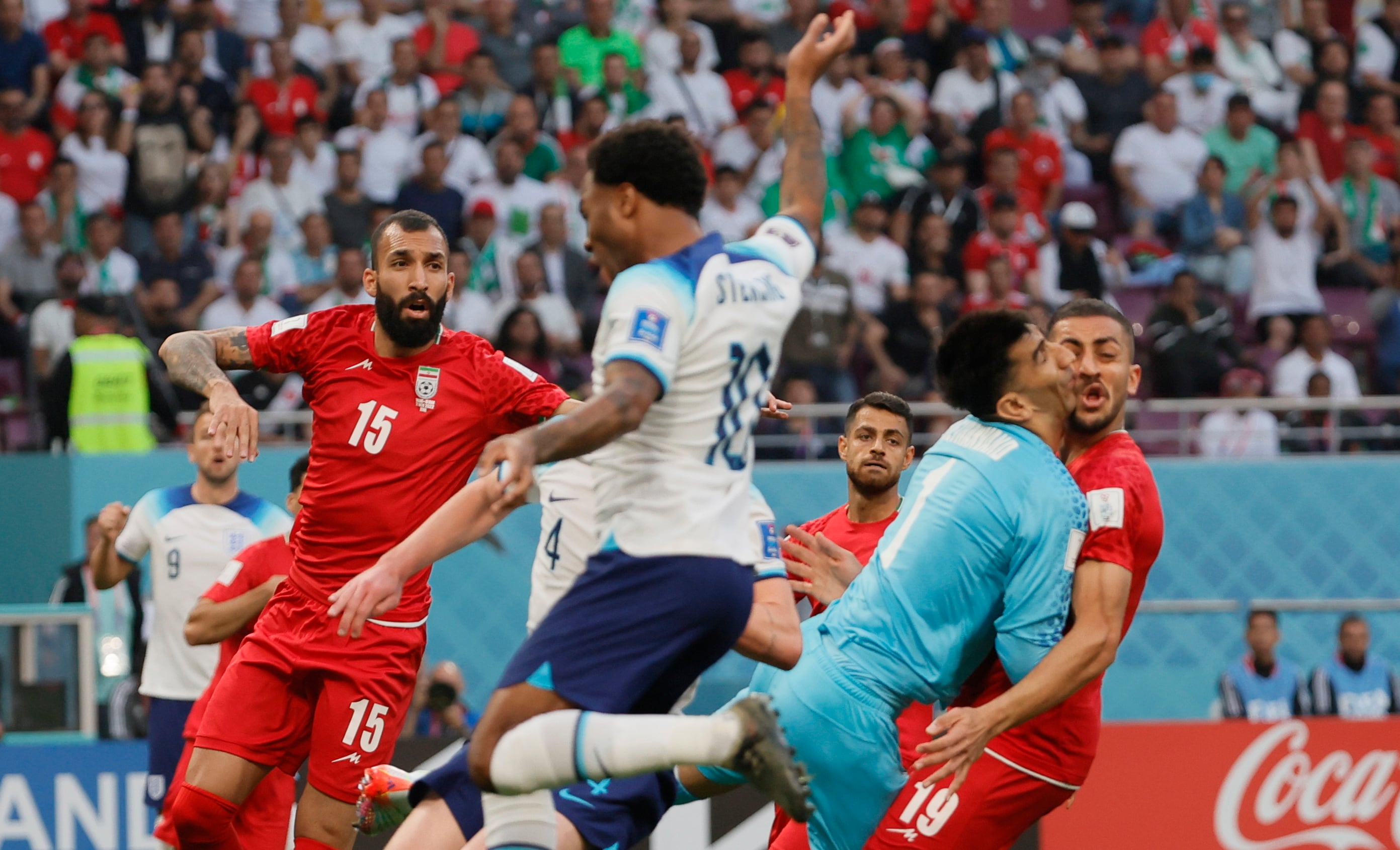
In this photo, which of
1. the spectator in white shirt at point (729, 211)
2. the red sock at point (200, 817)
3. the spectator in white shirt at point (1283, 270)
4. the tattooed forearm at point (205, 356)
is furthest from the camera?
the spectator in white shirt at point (1283, 270)

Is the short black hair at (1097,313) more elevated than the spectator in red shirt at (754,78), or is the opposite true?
the spectator in red shirt at (754,78)

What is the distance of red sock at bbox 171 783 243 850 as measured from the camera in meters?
6.73

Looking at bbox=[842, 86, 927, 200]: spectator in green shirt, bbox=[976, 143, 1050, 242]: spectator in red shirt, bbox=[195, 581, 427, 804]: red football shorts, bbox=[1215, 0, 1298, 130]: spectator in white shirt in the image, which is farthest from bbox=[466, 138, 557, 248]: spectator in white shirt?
bbox=[195, 581, 427, 804]: red football shorts

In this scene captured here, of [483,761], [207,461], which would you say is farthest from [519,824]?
[207,461]

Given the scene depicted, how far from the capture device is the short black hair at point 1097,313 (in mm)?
6332

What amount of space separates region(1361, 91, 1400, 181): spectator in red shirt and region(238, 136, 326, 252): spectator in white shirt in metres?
10.2

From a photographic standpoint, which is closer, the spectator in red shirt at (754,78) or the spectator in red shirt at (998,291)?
the spectator in red shirt at (998,291)

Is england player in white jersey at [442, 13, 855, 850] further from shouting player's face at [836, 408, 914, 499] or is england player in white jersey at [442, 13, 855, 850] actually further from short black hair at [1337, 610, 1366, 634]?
short black hair at [1337, 610, 1366, 634]

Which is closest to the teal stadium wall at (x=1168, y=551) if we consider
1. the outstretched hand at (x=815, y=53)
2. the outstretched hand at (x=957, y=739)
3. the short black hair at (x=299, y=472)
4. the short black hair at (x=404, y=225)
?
the short black hair at (x=299, y=472)

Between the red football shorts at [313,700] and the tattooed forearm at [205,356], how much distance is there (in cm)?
93

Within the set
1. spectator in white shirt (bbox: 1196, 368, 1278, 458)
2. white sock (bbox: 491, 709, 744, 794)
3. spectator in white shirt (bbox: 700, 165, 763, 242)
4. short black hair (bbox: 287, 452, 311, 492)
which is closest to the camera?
white sock (bbox: 491, 709, 744, 794)

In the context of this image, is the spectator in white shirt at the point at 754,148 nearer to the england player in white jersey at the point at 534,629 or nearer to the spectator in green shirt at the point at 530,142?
the spectator in green shirt at the point at 530,142

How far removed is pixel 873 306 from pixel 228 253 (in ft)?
18.0

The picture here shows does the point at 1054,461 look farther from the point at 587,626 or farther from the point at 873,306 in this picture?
the point at 873,306
